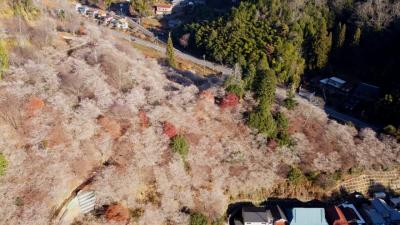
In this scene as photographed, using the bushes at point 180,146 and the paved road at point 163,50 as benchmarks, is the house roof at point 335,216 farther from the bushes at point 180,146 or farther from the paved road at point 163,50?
the paved road at point 163,50

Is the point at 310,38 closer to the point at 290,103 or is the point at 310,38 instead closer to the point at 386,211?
the point at 290,103

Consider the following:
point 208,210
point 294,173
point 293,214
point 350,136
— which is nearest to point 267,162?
point 294,173

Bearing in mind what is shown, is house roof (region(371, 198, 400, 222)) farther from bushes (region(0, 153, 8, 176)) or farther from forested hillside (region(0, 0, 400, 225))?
bushes (region(0, 153, 8, 176))

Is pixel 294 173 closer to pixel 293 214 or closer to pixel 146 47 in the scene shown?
pixel 293 214

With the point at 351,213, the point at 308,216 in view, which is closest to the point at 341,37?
the point at 351,213

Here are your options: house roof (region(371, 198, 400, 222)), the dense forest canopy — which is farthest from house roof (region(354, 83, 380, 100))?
house roof (region(371, 198, 400, 222))

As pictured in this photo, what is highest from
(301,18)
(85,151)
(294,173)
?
(301,18)
